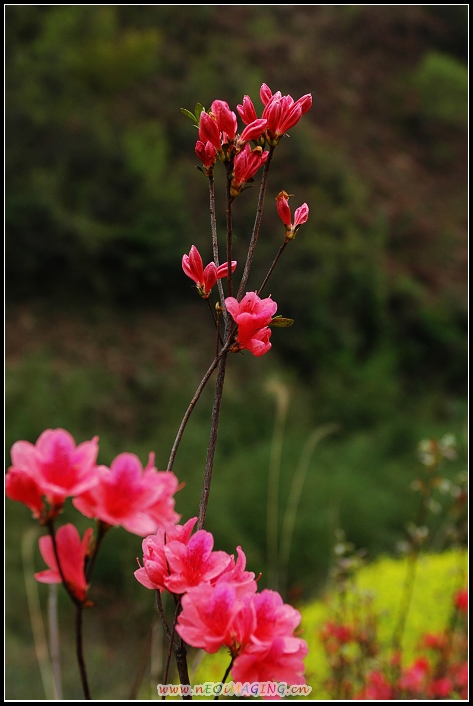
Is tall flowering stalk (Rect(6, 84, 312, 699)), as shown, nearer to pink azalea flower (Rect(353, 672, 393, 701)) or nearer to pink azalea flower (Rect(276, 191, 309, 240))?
pink azalea flower (Rect(276, 191, 309, 240))

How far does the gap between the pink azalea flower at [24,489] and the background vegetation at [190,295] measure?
7.09 ft

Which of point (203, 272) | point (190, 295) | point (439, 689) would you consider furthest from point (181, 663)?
point (190, 295)

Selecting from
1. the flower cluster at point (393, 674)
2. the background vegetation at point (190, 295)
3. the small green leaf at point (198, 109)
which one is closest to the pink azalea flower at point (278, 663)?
the small green leaf at point (198, 109)

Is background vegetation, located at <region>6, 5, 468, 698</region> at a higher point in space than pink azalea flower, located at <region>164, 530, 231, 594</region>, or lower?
higher

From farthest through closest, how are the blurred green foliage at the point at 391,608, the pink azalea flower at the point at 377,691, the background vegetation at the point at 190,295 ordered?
the background vegetation at the point at 190,295
the blurred green foliage at the point at 391,608
the pink azalea flower at the point at 377,691

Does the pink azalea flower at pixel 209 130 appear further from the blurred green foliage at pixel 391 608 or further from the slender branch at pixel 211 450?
the blurred green foliage at pixel 391 608

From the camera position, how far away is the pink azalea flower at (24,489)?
434mm

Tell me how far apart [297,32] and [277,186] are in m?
4.26

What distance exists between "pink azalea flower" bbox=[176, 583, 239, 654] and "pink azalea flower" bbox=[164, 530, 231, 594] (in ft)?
0.10

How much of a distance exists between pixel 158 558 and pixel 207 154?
0.35 meters

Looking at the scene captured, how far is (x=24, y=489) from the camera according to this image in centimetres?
44

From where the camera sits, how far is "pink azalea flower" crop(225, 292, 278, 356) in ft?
1.81

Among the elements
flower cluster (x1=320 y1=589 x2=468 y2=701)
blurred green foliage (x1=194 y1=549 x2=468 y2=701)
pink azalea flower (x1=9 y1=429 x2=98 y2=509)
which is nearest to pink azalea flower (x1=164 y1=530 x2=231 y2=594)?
pink azalea flower (x1=9 y1=429 x2=98 y2=509)

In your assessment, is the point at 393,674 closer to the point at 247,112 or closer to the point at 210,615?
the point at 210,615
